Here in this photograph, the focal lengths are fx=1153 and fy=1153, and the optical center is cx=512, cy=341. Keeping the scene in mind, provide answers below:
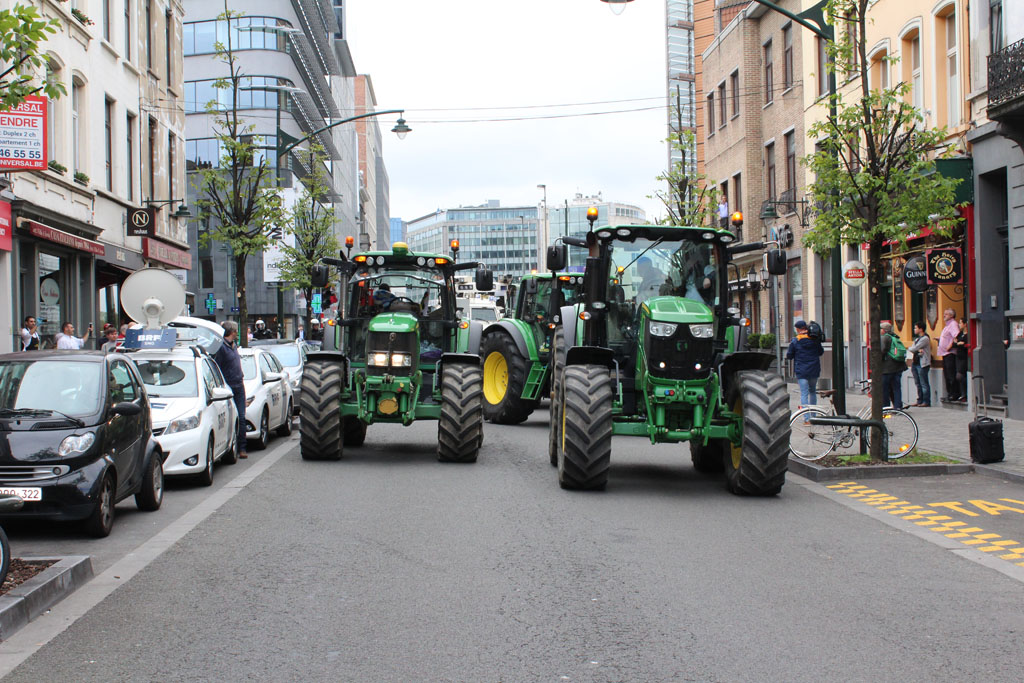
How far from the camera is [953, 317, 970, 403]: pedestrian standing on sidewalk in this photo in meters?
21.1

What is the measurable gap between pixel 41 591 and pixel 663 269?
291 inches

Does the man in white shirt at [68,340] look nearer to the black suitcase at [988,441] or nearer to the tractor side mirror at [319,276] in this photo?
the tractor side mirror at [319,276]

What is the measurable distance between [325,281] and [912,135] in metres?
7.46

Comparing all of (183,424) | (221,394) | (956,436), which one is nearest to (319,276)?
(221,394)

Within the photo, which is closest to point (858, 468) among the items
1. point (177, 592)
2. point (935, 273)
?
point (177, 592)

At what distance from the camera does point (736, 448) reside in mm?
11680

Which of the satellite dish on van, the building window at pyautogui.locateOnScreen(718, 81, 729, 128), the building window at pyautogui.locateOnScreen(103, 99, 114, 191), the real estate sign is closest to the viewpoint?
the real estate sign

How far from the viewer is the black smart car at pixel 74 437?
28.6 feet

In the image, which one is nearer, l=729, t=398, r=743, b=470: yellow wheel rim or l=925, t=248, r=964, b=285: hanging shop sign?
l=729, t=398, r=743, b=470: yellow wheel rim

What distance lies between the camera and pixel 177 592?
23.0 ft

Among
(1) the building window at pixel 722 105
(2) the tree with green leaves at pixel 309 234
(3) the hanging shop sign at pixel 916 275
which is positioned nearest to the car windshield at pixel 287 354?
(3) the hanging shop sign at pixel 916 275

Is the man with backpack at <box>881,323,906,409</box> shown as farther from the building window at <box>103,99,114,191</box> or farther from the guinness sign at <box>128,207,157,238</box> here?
the building window at <box>103,99,114,191</box>

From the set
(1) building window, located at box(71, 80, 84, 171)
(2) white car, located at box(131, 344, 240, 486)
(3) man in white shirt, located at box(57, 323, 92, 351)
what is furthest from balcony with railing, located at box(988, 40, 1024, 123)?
(1) building window, located at box(71, 80, 84, 171)

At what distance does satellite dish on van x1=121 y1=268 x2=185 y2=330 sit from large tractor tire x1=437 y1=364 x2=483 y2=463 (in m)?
4.85
